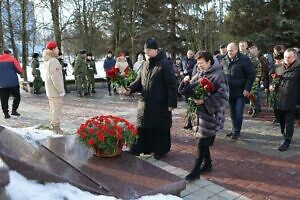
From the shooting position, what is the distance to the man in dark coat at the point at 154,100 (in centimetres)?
572

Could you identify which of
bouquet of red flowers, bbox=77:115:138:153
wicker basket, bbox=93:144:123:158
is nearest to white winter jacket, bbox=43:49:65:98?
bouquet of red flowers, bbox=77:115:138:153

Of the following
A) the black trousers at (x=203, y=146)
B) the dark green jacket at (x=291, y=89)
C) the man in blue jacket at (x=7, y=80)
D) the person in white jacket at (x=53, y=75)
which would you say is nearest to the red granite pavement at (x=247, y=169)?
the black trousers at (x=203, y=146)

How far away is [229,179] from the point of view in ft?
17.3

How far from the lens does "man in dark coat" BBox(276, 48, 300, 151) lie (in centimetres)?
657

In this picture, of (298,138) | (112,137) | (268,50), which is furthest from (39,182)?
(268,50)

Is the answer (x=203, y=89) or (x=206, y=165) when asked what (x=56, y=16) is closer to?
(x=206, y=165)

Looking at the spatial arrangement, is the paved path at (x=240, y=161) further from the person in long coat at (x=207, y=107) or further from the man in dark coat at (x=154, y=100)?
the person in long coat at (x=207, y=107)

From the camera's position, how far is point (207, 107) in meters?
5.04

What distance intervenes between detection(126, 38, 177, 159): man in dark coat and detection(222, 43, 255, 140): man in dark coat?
195 cm

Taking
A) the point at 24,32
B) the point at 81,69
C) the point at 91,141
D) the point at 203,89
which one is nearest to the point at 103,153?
the point at 91,141

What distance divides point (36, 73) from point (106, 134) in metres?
11.6

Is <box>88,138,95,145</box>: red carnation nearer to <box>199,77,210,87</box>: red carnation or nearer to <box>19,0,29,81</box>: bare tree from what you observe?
<box>199,77,210,87</box>: red carnation

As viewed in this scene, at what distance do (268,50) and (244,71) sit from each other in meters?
10.7

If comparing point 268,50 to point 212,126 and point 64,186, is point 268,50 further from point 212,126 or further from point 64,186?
point 64,186
